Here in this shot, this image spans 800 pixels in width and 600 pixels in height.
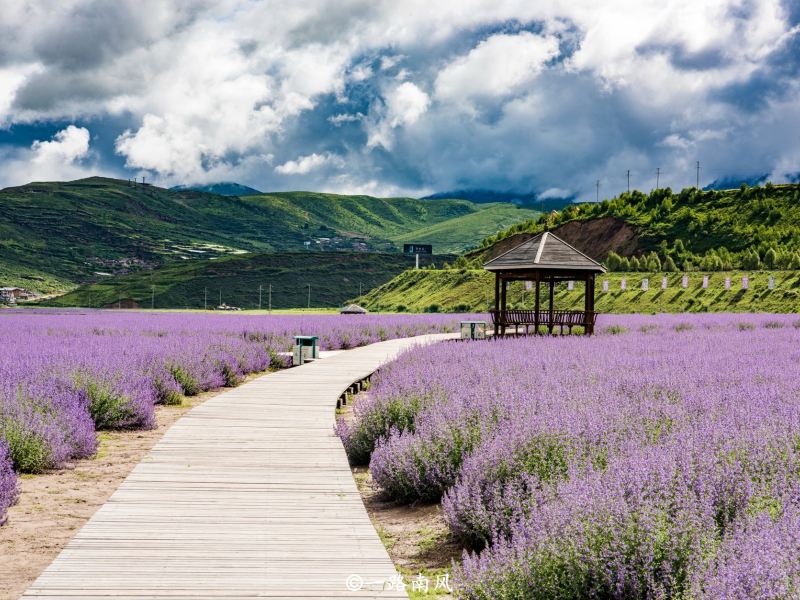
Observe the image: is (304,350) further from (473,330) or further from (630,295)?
(630,295)

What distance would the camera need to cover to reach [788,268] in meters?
55.5

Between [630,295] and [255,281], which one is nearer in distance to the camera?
[630,295]

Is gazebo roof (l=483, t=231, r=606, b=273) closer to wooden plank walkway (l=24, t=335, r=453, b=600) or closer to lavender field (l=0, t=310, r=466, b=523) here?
lavender field (l=0, t=310, r=466, b=523)

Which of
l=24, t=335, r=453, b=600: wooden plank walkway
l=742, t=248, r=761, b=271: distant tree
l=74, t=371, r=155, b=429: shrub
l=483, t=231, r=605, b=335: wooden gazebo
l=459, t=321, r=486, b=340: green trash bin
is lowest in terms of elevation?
l=24, t=335, r=453, b=600: wooden plank walkway

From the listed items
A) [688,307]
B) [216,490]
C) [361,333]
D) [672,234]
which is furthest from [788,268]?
[216,490]

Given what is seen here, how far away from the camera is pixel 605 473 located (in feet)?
15.0

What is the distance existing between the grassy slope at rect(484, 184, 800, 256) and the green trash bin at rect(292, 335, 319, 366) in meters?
53.9

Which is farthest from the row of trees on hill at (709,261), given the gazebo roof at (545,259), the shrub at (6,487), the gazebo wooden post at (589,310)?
the shrub at (6,487)

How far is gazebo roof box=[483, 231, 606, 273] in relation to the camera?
22547 millimetres

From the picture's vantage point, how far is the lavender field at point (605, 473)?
3434mm

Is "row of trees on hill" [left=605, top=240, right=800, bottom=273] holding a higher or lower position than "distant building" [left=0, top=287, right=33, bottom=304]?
higher

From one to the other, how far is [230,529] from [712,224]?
246 feet

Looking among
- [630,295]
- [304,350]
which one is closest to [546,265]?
[304,350]

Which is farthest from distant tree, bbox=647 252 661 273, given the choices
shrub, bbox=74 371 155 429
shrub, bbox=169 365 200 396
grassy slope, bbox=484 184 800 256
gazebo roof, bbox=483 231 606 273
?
shrub, bbox=74 371 155 429
